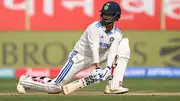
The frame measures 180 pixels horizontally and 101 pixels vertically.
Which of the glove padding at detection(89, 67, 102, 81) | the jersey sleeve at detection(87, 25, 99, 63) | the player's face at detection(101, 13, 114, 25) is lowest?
the glove padding at detection(89, 67, 102, 81)

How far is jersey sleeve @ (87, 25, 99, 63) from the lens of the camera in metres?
9.08

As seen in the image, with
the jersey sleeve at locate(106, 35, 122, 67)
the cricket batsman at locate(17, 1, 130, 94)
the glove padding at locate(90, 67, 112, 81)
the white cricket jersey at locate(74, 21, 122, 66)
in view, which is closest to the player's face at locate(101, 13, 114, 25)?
the cricket batsman at locate(17, 1, 130, 94)

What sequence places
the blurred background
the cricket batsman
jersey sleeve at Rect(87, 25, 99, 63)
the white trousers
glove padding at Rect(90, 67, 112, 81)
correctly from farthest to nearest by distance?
the blurred background → the white trousers → the cricket batsman → jersey sleeve at Rect(87, 25, 99, 63) → glove padding at Rect(90, 67, 112, 81)

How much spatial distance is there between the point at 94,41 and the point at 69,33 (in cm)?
657

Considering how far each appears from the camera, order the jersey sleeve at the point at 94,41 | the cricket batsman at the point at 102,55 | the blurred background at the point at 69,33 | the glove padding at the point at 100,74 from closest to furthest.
→ 1. the glove padding at the point at 100,74
2. the jersey sleeve at the point at 94,41
3. the cricket batsman at the point at 102,55
4. the blurred background at the point at 69,33

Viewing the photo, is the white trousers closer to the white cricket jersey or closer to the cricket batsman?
the cricket batsman

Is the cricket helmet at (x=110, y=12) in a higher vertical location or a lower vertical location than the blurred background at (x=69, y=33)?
lower

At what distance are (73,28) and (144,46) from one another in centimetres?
183

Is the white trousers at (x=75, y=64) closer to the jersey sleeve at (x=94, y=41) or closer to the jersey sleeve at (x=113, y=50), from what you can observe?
the jersey sleeve at (x=113, y=50)

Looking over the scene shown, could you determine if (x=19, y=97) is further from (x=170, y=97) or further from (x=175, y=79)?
(x=175, y=79)

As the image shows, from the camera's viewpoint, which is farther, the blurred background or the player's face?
the blurred background

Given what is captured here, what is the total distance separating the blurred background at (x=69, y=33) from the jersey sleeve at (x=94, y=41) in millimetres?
6276

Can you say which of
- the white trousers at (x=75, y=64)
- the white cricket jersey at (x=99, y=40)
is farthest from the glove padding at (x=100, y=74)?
the white trousers at (x=75, y=64)

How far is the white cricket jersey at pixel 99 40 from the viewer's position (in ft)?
29.9
